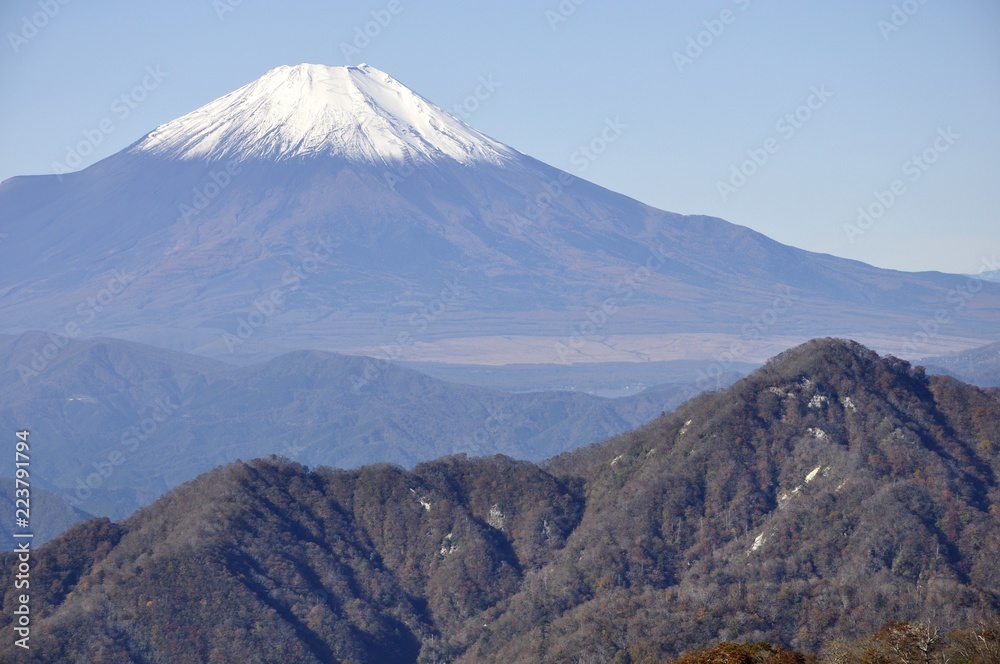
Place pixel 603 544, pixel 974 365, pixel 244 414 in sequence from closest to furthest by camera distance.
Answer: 1. pixel 603 544
2. pixel 974 365
3. pixel 244 414

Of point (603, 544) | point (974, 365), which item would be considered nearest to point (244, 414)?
point (974, 365)

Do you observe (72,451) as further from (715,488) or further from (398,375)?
(715,488)

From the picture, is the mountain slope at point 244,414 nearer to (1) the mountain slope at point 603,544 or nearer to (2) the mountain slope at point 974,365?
(2) the mountain slope at point 974,365

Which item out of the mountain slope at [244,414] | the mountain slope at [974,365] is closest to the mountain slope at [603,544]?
the mountain slope at [244,414]

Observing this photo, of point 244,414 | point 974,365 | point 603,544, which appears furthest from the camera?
point 244,414

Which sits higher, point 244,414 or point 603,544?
point 244,414

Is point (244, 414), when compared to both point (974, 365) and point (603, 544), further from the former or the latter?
point (603, 544)

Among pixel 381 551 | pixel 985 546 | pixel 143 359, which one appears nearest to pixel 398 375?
pixel 143 359
